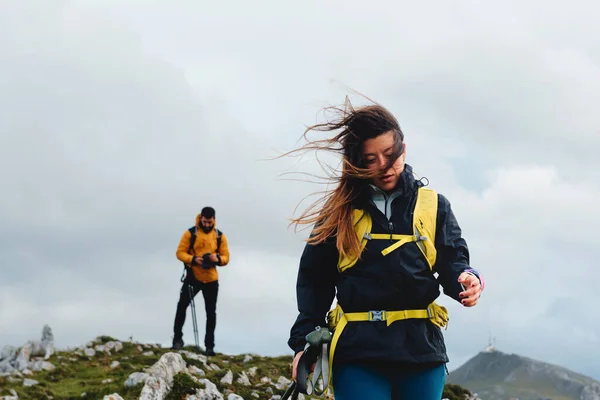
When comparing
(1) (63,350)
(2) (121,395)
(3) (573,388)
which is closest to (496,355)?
(3) (573,388)

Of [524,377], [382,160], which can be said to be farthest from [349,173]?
[524,377]

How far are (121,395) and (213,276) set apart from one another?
6.34m

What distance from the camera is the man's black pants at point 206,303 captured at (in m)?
19.7

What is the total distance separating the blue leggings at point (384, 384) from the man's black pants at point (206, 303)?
1452 cm

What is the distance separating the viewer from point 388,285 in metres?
5.28

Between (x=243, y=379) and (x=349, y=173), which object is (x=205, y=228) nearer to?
(x=243, y=379)

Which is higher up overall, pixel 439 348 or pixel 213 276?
pixel 213 276

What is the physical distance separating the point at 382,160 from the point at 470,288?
3.82 ft

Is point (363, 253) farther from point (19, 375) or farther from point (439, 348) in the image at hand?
point (19, 375)

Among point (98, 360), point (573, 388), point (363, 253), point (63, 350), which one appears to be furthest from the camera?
point (573, 388)

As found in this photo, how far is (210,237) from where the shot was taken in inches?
752

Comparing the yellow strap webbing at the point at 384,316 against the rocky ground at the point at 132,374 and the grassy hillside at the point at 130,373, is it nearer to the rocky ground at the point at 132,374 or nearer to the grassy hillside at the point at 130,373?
the rocky ground at the point at 132,374

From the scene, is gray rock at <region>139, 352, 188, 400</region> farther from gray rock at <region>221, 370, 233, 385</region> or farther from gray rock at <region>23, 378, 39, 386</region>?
gray rock at <region>23, 378, 39, 386</region>

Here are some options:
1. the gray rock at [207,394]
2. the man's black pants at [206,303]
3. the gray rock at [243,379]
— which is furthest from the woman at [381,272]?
the man's black pants at [206,303]
